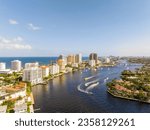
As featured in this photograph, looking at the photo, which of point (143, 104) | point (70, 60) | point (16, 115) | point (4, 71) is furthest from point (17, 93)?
point (70, 60)

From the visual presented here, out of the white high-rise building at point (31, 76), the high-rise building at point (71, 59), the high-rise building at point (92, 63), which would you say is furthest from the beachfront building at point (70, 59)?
the white high-rise building at point (31, 76)

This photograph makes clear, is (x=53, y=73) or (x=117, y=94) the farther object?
(x=53, y=73)

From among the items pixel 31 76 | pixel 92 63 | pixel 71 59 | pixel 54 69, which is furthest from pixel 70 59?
pixel 31 76

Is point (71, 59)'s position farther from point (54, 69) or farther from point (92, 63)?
point (92, 63)

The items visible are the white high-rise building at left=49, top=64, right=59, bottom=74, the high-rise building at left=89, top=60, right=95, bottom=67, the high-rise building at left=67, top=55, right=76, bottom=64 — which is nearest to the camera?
the high-rise building at left=89, top=60, right=95, bottom=67

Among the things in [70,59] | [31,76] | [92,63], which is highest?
[70,59]

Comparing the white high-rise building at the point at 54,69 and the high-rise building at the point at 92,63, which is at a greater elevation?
the high-rise building at the point at 92,63

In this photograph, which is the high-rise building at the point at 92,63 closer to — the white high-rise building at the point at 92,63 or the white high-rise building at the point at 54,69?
the white high-rise building at the point at 92,63

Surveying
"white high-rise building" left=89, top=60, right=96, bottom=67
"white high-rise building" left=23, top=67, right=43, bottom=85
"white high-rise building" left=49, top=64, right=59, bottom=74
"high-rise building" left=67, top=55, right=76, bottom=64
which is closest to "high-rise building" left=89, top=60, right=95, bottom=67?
"white high-rise building" left=89, top=60, right=96, bottom=67

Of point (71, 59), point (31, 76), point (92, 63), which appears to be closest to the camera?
point (31, 76)

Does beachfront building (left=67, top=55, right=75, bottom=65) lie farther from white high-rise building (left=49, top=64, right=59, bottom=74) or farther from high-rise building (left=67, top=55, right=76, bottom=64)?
Result: white high-rise building (left=49, top=64, right=59, bottom=74)

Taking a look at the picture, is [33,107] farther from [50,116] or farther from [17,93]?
[50,116]
